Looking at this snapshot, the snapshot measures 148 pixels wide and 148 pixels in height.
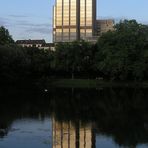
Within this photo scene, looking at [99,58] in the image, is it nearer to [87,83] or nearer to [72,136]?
[87,83]

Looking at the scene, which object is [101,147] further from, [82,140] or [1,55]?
[1,55]

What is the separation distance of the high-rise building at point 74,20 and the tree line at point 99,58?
3115 inches

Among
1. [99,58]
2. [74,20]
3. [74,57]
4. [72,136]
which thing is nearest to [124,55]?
[99,58]

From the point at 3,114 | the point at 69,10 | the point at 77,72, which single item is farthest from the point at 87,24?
the point at 3,114

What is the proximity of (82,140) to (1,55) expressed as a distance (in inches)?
2278

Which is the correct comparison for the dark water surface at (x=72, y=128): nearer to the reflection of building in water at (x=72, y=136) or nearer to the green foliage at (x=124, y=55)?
the reflection of building in water at (x=72, y=136)

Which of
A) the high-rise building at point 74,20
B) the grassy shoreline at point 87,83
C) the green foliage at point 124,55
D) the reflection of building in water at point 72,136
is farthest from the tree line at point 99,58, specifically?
the high-rise building at point 74,20

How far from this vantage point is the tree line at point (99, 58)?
291 ft

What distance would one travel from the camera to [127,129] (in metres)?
24.5

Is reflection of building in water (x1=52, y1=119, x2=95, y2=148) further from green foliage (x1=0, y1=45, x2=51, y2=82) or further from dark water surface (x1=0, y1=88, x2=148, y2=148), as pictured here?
green foliage (x1=0, y1=45, x2=51, y2=82)

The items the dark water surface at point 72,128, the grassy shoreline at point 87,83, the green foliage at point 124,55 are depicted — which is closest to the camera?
the dark water surface at point 72,128

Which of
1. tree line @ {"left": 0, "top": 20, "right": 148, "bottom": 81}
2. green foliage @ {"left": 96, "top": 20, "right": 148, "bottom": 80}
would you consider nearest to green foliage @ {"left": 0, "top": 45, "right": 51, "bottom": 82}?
tree line @ {"left": 0, "top": 20, "right": 148, "bottom": 81}

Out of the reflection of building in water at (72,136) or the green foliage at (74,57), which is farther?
the green foliage at (74,57)

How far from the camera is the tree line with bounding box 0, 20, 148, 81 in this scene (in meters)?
88.6
